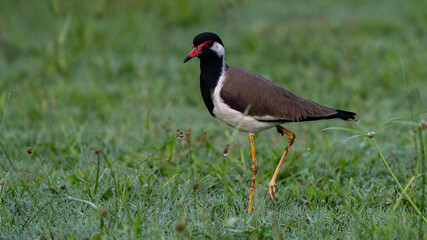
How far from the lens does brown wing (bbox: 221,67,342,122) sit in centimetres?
344

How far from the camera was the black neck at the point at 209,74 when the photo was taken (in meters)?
3.50

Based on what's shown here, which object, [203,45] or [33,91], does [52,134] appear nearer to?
[33,91]

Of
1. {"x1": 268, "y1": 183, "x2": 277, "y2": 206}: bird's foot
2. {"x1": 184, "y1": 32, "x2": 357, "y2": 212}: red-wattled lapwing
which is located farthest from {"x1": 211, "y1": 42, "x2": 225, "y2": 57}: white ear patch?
{"x1": 268, "y1": 183, "x2": 277, "y2": 206}: bird's foot

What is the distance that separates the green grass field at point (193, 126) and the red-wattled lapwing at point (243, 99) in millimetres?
292

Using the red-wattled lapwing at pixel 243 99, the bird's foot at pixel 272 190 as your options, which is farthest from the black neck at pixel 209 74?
the bird's foot at pixel 272 190

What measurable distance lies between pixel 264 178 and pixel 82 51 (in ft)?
13.2

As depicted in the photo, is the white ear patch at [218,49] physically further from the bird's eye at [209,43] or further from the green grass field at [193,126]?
the green grass field at [193,126]

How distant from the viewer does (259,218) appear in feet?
9.99

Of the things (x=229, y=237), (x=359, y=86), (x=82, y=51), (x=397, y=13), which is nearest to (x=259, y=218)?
(x=229, y=237)

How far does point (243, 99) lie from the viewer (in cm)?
344

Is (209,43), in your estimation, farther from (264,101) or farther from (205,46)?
(264,101)

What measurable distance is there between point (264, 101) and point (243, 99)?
0.16 m

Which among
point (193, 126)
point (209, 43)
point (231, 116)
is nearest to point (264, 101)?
point (231, 116)

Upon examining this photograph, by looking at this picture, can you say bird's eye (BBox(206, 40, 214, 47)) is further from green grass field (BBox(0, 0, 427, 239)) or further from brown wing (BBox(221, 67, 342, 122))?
green grass field (BBox(0, 0, 427, 239))
